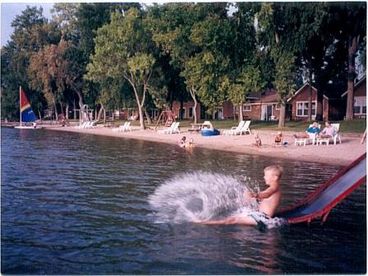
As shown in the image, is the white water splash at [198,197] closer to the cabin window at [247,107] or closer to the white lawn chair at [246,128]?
the white lawn chair at [246,128]

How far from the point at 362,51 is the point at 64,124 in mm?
5969

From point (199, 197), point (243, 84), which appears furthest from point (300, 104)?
point (199, 197)

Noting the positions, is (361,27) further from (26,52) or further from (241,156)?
(26,52)

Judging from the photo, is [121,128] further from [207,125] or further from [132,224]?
[132,224]

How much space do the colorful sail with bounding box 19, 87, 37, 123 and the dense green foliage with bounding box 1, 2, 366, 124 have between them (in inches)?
8.3

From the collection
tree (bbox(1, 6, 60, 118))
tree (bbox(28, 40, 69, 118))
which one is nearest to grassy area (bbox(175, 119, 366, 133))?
tree (bbox(28, 40, 69, 118))

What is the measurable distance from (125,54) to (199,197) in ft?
16.7

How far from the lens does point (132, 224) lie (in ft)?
20.2

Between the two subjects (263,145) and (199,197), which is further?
(263,145)

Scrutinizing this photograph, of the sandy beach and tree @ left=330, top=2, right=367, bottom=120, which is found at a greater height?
tree @ left=330, top=2, right=367, bottom=120

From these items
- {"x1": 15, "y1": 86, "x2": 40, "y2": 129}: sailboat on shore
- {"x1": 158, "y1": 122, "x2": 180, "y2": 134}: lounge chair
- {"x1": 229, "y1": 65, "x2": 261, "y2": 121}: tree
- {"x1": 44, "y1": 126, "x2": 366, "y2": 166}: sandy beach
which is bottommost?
{"x1": 44, "y1": 126, "x2": 366, "y2": 166}: sandy beach

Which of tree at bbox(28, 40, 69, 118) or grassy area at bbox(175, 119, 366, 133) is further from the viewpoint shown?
tree at bbox(28, 40, 69, 118)

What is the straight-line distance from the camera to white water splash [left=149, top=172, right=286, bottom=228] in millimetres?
6480

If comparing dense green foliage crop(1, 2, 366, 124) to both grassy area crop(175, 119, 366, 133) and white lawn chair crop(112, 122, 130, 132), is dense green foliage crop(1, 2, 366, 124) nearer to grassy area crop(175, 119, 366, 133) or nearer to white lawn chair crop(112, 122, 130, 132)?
grassy area crop(175, 119, 366, 133)
